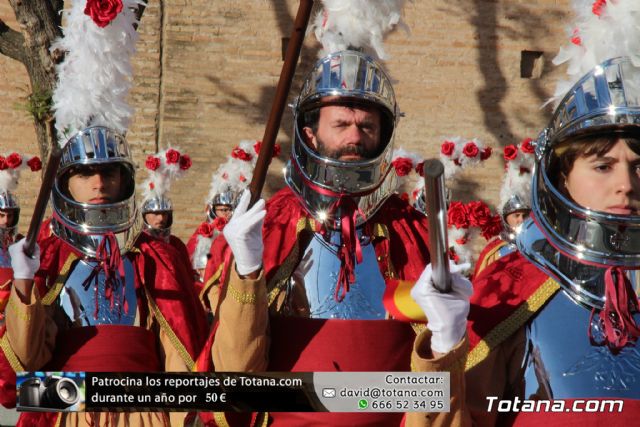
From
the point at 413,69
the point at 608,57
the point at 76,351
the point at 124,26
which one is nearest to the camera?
the point at 608,57

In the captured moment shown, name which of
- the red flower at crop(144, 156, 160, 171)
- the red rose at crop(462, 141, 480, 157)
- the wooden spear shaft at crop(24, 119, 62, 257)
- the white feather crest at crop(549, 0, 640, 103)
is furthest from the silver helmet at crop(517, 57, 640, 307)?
the red flower at crop(144, 156, 160, 171)

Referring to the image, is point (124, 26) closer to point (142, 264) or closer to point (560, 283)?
point (142, 264)

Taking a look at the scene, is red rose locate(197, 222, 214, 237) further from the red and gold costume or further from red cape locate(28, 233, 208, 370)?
the red and gold costume

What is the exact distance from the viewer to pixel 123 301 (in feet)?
16.4

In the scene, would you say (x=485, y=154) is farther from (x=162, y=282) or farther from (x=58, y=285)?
(x=58, y=285)

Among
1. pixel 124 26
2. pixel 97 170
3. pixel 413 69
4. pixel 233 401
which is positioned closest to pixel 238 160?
pixel 413 69

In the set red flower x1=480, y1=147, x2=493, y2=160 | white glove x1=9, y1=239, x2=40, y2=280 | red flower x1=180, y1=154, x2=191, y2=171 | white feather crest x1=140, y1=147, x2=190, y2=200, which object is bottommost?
white feather crest x1=140, y1=147, x2=190, y2=200

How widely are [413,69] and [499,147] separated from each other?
1457 millimetres

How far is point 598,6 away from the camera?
3.69 meters

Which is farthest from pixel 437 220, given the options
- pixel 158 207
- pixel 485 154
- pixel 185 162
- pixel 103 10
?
pixel 185 162

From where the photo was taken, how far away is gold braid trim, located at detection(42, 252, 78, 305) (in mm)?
4871

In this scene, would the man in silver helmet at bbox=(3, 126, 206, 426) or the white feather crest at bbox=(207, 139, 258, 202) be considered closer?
the man in silver helmet at bbox=(3, 126, 206, 426)

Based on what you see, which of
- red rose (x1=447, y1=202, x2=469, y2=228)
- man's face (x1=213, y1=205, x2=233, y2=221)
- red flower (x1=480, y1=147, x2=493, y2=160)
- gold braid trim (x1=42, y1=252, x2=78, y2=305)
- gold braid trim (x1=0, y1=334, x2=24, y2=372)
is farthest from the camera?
A: red flower (x1=480, y1=147, x2=493, y2=160)

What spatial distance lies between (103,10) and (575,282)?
369 cm
